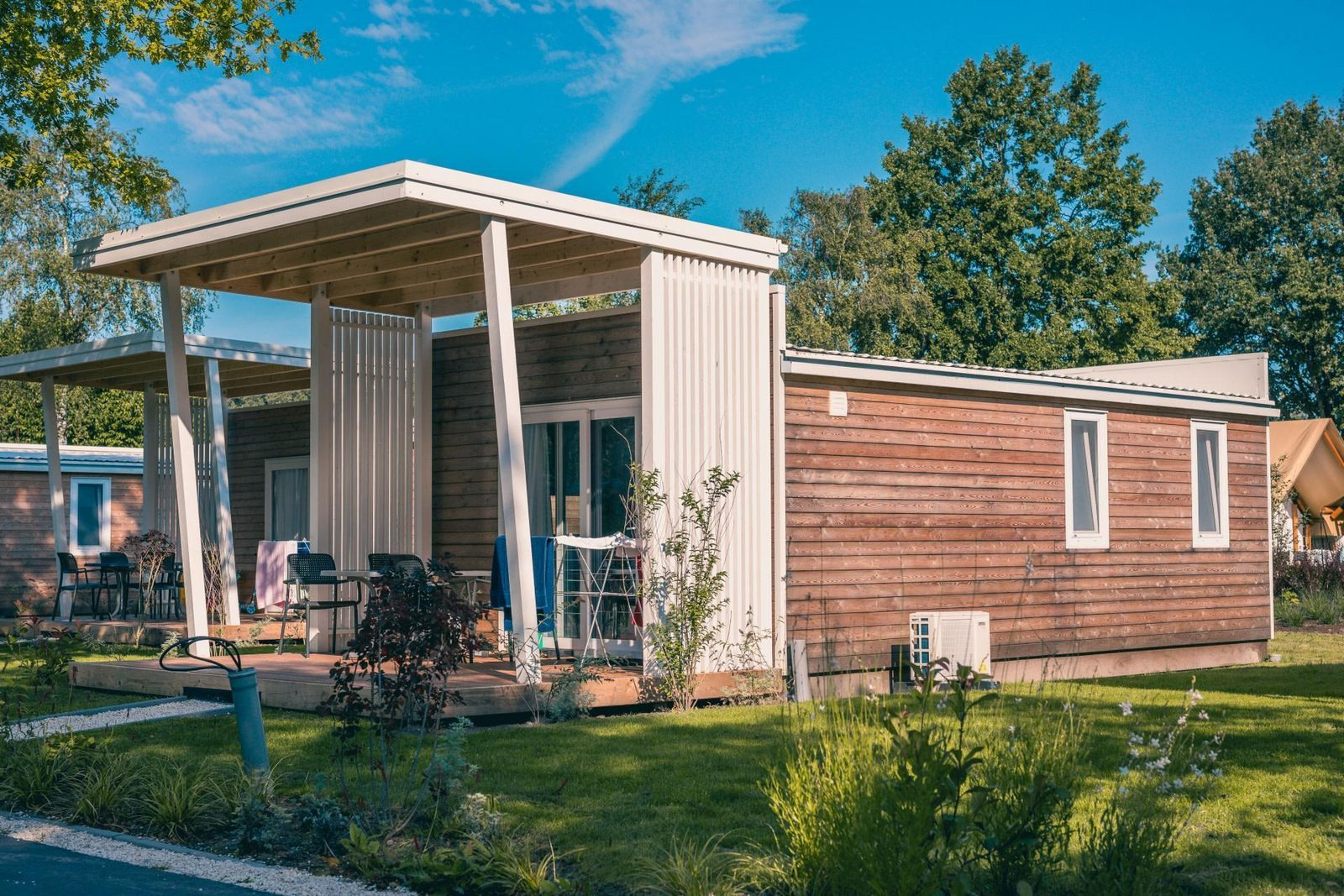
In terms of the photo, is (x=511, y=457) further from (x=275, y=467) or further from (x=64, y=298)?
(x=64, y=298)

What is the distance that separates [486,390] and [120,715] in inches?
161

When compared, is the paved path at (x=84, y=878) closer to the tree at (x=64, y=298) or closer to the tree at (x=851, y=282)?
the tree at (x=64, y=298)

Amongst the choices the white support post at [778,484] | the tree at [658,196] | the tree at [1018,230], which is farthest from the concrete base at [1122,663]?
the tree at [658,196]

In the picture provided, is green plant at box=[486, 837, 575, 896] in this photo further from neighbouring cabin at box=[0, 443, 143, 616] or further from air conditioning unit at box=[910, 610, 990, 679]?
neighbouring cabin at box=[0, 443, 143, 616]

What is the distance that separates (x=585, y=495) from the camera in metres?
10.5

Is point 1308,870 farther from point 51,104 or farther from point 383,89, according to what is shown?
point 383,89

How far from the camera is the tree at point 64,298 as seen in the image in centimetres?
2977

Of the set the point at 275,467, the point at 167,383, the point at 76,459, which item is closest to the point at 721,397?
the point at 167,383

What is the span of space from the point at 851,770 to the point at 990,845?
1.58 ft

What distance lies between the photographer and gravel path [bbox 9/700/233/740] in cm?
797

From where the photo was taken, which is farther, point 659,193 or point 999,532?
point 659,193

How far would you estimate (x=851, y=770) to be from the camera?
4.24m

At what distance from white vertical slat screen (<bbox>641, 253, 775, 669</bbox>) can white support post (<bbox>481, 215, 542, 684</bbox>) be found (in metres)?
1.07

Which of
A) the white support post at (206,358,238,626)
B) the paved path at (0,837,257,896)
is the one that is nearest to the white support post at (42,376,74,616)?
the white support post at (206,358,238,626)
